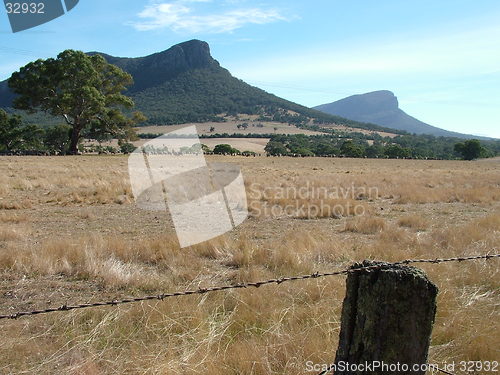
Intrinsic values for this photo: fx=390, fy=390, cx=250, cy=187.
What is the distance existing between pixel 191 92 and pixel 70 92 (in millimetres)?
122162

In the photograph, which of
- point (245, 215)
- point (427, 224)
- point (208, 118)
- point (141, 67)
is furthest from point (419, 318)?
point (141, 67)

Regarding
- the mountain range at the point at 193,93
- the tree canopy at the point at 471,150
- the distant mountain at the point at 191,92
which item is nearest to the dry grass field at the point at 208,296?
the tree canopy at the point at 471,150

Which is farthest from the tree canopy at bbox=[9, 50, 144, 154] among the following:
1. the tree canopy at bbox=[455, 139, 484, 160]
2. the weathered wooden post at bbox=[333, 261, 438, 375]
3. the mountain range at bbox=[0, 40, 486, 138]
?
the mountain range at bbox=[0, 40, 486, 138]

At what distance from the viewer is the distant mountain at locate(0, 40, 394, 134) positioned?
151500mm

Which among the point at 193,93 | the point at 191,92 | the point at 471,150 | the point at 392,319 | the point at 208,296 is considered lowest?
the point at 471,150

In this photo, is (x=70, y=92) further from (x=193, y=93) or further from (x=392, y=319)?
(x=193, y=93)

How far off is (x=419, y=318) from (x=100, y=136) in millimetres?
51482

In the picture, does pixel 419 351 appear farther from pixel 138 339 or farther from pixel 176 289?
pixel 176 289

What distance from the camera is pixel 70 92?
44750 mm

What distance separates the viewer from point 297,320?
4160 mm

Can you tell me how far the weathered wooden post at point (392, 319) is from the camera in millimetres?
2051

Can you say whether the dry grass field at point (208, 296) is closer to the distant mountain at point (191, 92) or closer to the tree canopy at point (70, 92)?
the tree canopy at point (70, 92)

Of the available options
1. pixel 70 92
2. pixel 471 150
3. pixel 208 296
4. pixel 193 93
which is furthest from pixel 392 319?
pixel 193 93

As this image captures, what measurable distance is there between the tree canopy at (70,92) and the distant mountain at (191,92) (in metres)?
84.8
